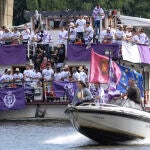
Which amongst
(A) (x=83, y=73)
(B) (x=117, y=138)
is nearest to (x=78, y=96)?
(B) (x=117, y=138)

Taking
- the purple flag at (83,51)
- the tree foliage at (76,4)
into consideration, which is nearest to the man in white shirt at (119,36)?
the purple flag at (83,51)

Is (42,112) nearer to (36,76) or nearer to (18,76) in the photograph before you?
(36,76)

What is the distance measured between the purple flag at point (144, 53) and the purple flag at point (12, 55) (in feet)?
19.1

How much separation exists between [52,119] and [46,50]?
13.2 feet

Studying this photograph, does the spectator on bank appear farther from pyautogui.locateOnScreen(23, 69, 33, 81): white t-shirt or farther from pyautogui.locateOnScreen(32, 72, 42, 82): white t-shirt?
pyautogui.locateOnScreen(23, 69, 33, 81): white t-shirt

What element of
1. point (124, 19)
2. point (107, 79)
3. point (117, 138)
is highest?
point (124, 19)

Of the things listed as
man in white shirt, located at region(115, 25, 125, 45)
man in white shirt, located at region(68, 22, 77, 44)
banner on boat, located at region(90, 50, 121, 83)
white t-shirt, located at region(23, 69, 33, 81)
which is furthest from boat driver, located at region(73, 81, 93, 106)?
man in white shirt, located at region(115, 25, 125, 45)

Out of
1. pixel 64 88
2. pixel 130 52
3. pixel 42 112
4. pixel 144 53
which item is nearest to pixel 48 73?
pixel 64 88

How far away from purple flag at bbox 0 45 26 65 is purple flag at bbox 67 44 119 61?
2266 millimetres

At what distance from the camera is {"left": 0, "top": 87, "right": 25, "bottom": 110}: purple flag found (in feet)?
137

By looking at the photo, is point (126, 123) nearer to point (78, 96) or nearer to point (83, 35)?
point (78, 96)

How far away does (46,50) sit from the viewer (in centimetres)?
4391

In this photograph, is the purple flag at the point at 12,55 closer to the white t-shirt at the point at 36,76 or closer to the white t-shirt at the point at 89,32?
the white t-shirt at the point at 36,76

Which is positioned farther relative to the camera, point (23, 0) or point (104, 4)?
point (23, 0)
